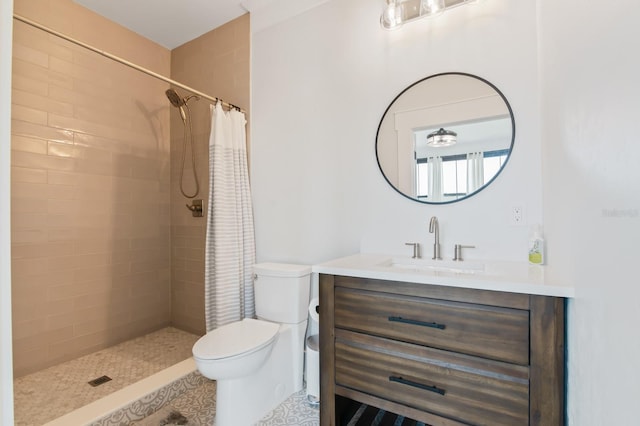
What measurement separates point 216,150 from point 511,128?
1809mm

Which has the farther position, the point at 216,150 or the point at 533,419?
the point at 216,150

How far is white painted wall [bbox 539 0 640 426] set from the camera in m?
0.47

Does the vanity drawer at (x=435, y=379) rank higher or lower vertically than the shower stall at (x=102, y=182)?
lower

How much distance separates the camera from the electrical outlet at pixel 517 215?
1460mm

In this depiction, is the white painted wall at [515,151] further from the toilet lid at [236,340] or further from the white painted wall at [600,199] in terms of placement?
the toilet lid at [236,340]

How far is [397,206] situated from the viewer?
1.76 meters

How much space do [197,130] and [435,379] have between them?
2593 millimetres

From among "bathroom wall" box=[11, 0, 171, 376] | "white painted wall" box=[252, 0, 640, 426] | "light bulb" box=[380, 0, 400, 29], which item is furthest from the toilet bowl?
"light bulb" box=[380, 0, 400, 29]

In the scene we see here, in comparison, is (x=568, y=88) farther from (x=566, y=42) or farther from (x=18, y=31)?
(x=18, y=31)

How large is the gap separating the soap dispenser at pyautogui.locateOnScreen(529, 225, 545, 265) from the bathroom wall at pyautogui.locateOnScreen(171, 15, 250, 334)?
83.4 inches

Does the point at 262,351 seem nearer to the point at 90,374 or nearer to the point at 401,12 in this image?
the point at 90,374

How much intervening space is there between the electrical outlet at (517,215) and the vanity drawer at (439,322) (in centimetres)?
61

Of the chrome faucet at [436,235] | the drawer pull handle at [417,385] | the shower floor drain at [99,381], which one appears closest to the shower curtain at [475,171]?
the chrome faucet at [436,235]

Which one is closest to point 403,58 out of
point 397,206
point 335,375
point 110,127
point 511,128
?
point 511,128
